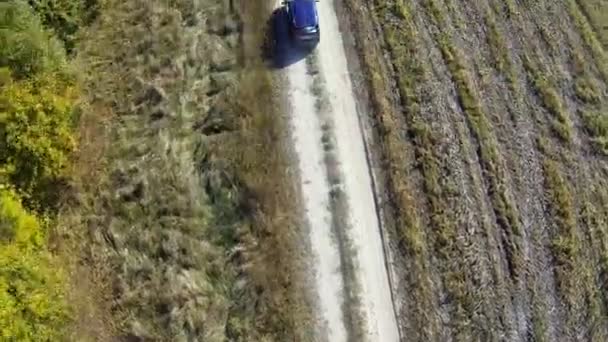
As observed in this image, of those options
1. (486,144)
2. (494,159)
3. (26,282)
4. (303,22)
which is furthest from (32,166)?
(494,159)

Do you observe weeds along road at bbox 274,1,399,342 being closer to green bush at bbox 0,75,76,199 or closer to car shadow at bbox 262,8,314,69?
car shadow at bbox 262,8,314,69

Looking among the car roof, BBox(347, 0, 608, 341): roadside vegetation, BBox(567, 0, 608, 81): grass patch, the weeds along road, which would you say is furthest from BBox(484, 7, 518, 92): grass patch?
the car roof

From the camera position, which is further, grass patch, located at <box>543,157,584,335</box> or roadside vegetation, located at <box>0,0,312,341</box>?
grass patch, located at <box>543,157,584,335</box>

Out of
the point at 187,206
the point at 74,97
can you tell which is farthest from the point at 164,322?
the point at 74,97

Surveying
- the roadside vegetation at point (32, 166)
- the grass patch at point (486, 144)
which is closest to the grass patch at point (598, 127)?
the grass patch at point (486, 144)

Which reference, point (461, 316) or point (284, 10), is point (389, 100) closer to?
point (284, 10)

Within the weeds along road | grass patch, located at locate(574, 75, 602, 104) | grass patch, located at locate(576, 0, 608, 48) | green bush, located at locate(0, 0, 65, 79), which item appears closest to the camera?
the weeds along road

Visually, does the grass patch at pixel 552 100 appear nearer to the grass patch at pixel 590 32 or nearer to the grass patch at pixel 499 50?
the grass patch at pixel 499 50

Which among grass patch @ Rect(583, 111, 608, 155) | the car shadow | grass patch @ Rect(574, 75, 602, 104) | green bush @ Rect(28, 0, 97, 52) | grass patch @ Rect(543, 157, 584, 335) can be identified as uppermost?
green bush @ Rect(28, 0, 97, 52)
